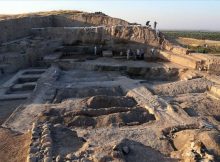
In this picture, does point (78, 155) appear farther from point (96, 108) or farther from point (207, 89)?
point (207, 89)

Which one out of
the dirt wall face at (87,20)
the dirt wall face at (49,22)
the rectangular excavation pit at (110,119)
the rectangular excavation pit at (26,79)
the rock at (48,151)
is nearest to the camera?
the rock at (48,151)

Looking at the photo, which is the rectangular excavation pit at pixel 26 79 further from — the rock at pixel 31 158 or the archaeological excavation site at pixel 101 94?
the rock at pixel 31 158

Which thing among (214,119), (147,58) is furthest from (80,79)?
(214,119)

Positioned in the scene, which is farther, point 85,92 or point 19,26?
point 19,26

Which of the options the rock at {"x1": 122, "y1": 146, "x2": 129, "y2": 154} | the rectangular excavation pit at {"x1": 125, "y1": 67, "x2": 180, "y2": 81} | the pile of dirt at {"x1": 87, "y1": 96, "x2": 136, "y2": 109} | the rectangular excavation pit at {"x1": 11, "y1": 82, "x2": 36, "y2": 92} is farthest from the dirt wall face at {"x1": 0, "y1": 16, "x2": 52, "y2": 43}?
the rock at {"x1": 122, "y1": 146, "x2": 129, "y2": 154}

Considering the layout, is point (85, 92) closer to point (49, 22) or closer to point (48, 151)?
point (48, 151)

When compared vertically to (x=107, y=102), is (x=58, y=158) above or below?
above

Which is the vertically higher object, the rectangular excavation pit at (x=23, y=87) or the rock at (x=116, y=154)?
the rock at (x=116, y=154)

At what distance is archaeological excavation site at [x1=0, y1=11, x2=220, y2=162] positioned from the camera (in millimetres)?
7305

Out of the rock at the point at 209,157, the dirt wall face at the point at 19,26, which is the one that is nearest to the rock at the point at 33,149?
the rock at the point at 209,157

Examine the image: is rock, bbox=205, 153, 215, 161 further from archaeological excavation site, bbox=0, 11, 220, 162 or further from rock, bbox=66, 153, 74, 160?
rock, bbox=66, 153, 74, 160

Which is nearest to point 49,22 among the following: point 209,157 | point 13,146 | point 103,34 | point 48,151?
point 103,34

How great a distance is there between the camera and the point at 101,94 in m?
13.2

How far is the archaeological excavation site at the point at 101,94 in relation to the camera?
7.30 meters
